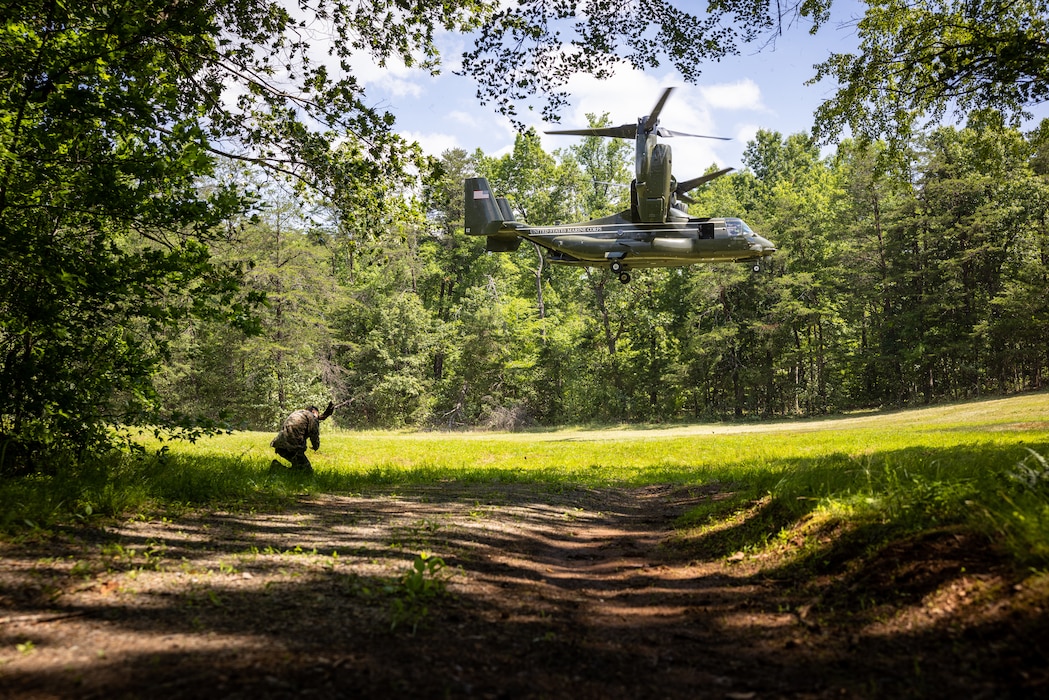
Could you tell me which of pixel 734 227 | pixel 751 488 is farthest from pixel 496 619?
pixel 734 227

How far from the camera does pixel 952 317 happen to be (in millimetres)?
42938

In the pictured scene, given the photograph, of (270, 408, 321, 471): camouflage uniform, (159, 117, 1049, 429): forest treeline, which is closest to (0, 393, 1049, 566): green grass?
(270, 408, 321, 471): camouflage uniform

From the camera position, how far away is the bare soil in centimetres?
261

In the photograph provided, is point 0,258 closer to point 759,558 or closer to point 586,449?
point 759,558

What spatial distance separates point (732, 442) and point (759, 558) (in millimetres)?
16442

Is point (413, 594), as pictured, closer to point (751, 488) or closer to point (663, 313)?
point (751, 488)

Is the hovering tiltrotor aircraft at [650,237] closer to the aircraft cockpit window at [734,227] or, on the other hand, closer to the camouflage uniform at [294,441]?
the aircraft cockpit window at [734,227]

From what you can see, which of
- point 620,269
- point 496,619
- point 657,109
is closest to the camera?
point 496,619

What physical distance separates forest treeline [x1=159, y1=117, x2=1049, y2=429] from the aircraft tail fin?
14.8m

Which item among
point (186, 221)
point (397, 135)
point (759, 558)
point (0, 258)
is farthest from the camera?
point (397, 135)

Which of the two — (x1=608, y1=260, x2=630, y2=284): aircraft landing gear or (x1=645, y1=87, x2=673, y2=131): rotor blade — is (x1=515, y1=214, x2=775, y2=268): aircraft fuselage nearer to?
(x1=608, y1=260, x2=630, y2=284): aircraft landing gear

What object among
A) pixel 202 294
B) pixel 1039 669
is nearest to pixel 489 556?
pixel 1039 669

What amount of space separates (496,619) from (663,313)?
153 ft

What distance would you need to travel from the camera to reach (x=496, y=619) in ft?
12.1
